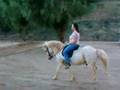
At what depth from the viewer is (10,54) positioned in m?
17.7

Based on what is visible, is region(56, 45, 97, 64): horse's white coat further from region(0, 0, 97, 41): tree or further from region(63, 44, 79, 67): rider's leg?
region(0, 0, 97, 41): tree

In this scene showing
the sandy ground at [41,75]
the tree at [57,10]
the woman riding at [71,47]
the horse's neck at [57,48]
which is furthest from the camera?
the tree at [57,10]

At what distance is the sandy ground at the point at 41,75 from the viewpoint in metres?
10.2

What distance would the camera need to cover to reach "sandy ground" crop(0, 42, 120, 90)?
10.2 m

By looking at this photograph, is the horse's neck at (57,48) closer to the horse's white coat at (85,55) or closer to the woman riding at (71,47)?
the woman riding at (71,47)

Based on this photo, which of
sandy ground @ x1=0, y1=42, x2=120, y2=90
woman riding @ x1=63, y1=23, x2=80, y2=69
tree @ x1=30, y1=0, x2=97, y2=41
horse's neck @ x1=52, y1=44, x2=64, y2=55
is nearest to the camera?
sandy ground @ x1=0, y1=42, x2=120, y2=90

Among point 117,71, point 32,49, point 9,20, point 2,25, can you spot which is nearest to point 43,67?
point 117,71

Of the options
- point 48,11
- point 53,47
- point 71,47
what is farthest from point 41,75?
point 48,11

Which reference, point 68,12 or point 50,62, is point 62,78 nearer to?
point 50,62

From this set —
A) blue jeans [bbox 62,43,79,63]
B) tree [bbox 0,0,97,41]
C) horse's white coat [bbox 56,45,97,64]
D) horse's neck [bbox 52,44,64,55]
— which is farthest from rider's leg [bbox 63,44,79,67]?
tree [bbox 0,0,97,41]

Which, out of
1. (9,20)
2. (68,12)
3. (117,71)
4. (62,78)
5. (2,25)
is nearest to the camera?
(62,78)

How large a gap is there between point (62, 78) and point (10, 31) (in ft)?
47.8

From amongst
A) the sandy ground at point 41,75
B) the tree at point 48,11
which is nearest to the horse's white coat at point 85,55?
the sandy ground at point 41,75

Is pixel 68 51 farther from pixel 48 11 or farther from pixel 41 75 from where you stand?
pixel 48 11
